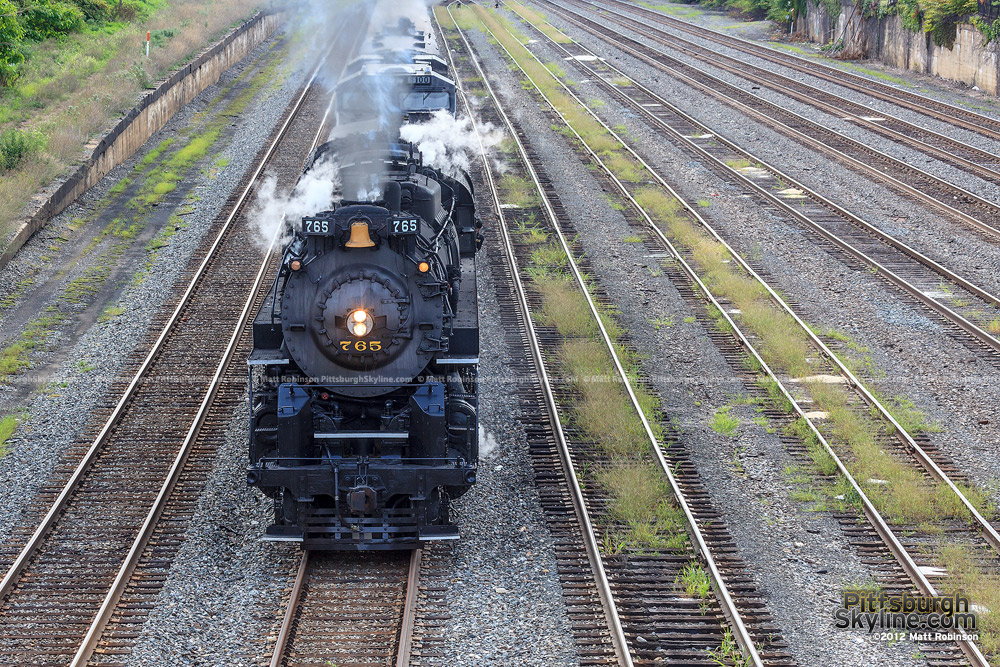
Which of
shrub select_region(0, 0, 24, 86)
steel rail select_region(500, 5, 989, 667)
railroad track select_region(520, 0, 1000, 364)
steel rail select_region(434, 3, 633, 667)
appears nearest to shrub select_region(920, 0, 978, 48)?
railroad track select_region(520, 0, 1000, 364)

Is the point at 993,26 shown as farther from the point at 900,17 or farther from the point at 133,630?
the point at 133,630

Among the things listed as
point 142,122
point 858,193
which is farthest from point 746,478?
point 142,122

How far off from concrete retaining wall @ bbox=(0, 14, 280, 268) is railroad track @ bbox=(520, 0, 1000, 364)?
15.8 meters

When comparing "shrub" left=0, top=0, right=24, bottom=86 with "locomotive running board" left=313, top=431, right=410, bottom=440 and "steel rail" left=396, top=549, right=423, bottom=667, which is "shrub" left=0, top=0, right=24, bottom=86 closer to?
"locomotive running board" left=313, top=431, right=410, bottom=440

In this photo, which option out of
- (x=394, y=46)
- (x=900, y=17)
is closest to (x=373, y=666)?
(x=394, y=46)

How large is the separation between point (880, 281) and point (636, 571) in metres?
11.0

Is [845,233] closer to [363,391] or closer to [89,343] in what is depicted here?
[363,391]

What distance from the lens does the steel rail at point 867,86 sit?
31156mm

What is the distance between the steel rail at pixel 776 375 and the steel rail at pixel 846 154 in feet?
18.0

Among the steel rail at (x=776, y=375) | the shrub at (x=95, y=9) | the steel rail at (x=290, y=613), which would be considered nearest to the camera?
the steel rail at (x=290, y=613)

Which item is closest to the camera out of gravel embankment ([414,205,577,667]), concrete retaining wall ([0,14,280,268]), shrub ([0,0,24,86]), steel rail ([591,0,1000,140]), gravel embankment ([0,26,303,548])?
gravel embankment ([414,205,577,667])

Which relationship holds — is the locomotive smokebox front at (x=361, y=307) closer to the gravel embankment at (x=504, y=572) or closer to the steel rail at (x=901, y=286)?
the gravel embankment at (x=504, y=572)

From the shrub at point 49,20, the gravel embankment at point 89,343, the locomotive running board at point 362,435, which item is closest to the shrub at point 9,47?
the shrub at point 49,20

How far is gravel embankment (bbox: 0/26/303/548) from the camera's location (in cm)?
1223
